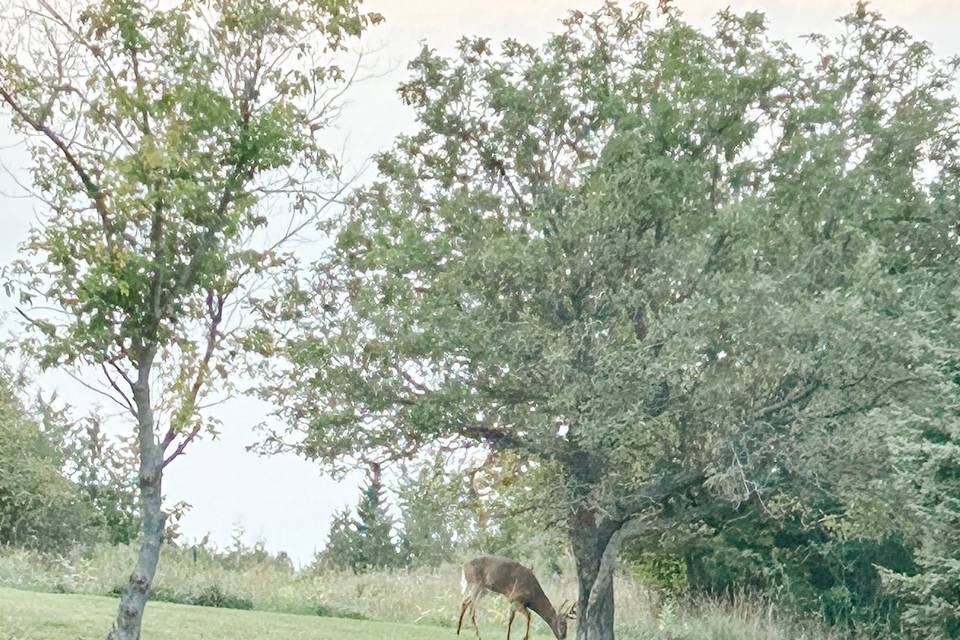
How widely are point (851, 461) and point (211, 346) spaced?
405 inches

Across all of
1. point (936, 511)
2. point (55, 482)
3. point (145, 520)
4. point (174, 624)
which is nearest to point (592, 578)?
point (936, 511)

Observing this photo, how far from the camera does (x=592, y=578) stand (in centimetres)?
1891

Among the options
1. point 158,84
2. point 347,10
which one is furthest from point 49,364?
point 347,10

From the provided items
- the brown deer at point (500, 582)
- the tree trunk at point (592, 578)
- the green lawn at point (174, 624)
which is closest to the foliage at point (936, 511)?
the tree trunk at point (592, 578)

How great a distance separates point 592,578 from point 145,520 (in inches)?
348

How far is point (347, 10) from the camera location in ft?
45.3

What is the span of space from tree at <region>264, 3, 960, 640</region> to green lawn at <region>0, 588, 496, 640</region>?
278 cm

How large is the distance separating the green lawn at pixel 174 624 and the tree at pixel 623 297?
9.14 ft

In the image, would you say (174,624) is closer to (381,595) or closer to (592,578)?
(592,578)

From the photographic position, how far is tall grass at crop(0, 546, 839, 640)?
22047 mm

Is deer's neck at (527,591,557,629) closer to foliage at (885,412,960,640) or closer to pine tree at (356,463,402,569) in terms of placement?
foliage at (885,412,960,640)

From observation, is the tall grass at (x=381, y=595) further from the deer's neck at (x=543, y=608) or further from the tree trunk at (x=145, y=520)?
the tree trunk at (x=145, y=520)

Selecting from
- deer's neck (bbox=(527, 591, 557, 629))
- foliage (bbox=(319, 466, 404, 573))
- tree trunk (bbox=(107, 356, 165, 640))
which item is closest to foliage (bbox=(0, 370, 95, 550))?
foliage (bbox=(319, 466, 404, 573))

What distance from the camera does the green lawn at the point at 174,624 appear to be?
1389 cm
